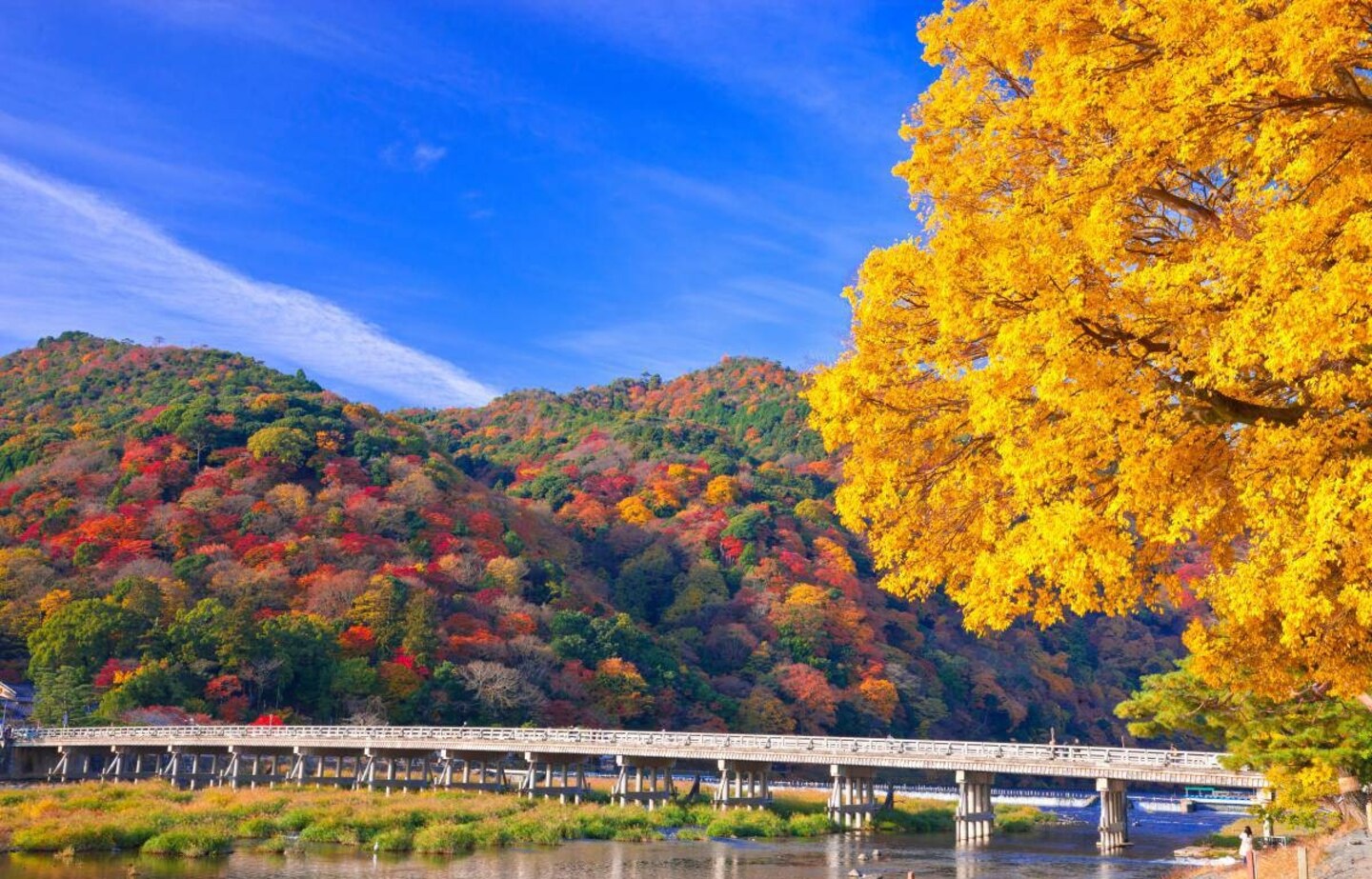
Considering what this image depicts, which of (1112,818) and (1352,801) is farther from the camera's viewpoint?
(1112,818)

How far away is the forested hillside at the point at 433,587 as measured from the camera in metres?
54.6

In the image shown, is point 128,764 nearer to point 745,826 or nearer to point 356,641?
point 356,641

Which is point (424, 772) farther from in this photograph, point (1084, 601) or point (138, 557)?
point (1084, 601)

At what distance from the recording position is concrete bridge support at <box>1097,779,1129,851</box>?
126 ft

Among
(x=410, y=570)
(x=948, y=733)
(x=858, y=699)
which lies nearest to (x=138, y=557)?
(x=410, y=570)

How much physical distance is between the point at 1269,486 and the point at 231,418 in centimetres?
7732

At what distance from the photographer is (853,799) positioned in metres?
47.1

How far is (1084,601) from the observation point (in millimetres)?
8547

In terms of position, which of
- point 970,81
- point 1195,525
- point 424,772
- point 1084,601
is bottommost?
point 424,772

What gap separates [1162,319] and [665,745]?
4092cm

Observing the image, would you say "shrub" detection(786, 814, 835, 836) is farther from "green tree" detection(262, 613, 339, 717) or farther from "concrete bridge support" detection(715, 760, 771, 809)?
"green tree" detection(262, 613, 339, 717)

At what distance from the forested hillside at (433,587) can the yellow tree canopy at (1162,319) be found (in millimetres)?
50633

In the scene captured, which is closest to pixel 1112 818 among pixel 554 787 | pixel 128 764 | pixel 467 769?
pixel 554 787

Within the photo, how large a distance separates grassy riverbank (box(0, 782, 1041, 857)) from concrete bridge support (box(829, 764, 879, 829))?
3.65ft
